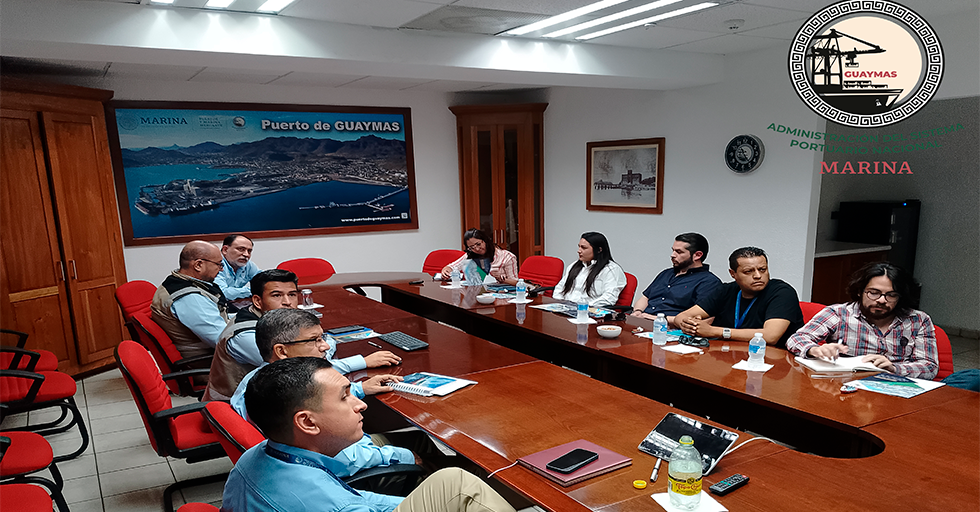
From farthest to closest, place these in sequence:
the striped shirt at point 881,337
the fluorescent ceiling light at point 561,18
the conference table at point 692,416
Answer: the fluorescent ceiling light at point 561,18 → the striped shirt at point 881,337 → the conference table at point 692,416

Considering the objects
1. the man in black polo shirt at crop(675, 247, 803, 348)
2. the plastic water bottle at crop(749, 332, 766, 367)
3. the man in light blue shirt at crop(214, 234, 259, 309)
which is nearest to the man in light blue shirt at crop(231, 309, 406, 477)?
the plastic water bottle at crop(749, 332, 766, 367)

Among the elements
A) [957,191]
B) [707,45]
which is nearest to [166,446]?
[707,45]

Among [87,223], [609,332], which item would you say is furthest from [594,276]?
[87,223]

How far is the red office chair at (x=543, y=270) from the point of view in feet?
17.8

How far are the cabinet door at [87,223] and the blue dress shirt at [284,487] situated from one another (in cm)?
458

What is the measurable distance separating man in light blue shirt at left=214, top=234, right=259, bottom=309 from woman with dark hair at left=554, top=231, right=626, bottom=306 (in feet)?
9.11

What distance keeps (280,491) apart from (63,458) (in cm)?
301

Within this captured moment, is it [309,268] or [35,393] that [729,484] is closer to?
[35,393]

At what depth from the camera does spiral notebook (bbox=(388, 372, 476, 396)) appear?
2492 millimetres

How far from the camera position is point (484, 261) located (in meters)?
5.57

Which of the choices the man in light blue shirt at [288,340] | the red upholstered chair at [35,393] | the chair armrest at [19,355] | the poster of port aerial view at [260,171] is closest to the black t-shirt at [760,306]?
the man in light blue shirt at [288,340]

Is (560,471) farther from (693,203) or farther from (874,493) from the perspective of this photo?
(693,203)

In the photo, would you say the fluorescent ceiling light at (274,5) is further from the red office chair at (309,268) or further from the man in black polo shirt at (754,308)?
the man in black polo shirt at (754,308)

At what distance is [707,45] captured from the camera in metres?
5.03
